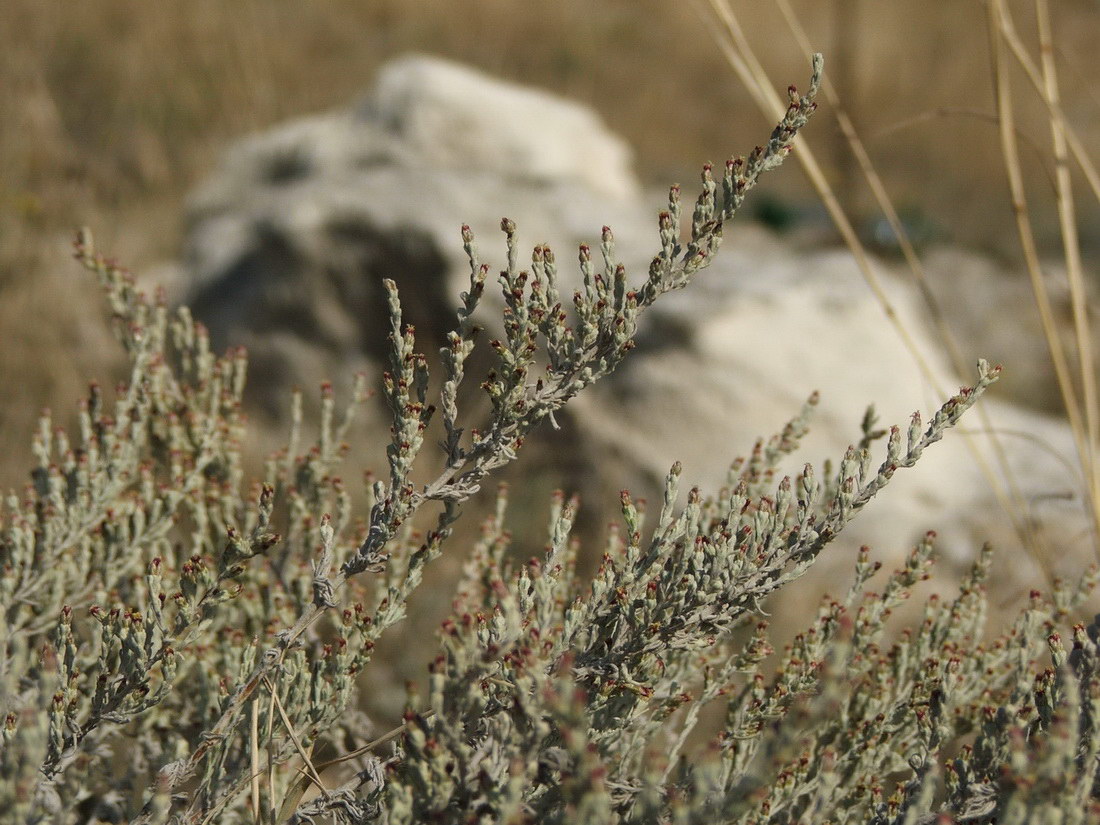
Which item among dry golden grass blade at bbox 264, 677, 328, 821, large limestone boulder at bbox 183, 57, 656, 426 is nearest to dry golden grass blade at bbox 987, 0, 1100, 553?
dry golden grass blade at bbox 264, 677, 328, 821

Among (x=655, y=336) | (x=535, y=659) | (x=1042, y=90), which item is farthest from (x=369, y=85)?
(x=535, y=659)

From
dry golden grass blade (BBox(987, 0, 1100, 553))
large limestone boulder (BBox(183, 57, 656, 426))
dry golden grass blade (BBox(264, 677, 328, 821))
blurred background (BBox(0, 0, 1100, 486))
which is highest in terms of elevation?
blurred background (BBox(0, 0, 1100, 486))

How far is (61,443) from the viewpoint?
6.59ft

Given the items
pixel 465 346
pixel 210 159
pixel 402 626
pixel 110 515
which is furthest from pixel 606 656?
pixel 210 159

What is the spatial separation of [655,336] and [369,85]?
573cm

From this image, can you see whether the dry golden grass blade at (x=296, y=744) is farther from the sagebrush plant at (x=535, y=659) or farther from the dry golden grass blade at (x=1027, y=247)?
the dry golden grass blade at (x=1027, y=247)

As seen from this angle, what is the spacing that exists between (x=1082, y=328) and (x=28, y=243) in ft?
18.5

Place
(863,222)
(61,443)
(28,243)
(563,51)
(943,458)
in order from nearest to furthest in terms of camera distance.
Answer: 1. (61,443)
2. (943,458)
3. (28,243)
4. (863,222)
5. (563,51)

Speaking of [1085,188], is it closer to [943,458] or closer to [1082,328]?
[943,458]

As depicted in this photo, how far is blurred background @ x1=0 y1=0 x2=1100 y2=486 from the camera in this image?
19.3 ft

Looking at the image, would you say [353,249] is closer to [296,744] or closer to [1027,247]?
[1027,247]

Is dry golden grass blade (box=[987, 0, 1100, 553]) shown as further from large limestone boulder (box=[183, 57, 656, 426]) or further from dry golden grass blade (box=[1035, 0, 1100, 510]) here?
large limestone boulder (box=[183, 57, 656, 426])

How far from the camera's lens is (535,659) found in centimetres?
118

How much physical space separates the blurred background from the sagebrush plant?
8.33ft
